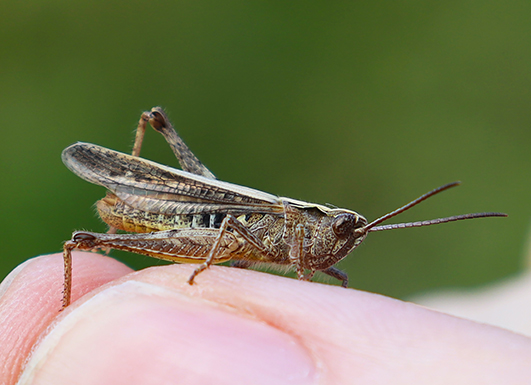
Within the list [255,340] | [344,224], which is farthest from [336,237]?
[255,340]

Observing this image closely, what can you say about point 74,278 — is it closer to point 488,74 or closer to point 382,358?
point 382,358

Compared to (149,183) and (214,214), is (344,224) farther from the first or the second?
(149,183)

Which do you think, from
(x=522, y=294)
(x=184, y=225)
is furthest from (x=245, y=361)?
(x=522, y=294)

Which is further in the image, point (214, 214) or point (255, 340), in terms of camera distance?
point (214, 214)

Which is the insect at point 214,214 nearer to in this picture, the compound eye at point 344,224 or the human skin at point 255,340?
the compound eye at point 344,224

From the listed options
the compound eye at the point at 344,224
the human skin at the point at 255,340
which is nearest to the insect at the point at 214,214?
the compound eye at the point at 344,224
